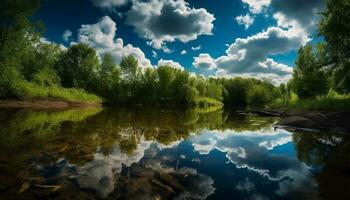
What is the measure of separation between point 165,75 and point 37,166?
6938 centimetres

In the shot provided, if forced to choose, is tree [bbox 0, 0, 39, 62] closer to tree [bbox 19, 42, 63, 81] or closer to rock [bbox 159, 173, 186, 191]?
tree [bbox 19, 42, 63, 81]

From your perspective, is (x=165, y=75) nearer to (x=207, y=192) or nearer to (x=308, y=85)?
(x=308, y=85)

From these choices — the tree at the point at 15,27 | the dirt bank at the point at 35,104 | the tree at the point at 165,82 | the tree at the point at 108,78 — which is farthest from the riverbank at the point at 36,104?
the tree at the point at 165,82

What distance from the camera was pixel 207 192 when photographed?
4.64 m

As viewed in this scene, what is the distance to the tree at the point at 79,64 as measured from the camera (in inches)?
2375

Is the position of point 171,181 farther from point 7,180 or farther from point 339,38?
point 339,38

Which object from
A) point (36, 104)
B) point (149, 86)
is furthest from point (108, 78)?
point (36, 104)

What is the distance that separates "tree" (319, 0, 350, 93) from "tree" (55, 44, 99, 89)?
5627 centimetres

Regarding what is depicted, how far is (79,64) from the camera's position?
6156 centimetres


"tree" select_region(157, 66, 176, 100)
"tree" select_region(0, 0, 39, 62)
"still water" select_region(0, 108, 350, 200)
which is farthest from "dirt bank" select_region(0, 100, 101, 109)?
"tree" select_region(157, 66, 176, 100)

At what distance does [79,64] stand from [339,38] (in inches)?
2402

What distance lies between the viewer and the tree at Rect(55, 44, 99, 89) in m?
60.3

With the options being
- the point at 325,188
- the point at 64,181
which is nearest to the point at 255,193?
the point at 325,188

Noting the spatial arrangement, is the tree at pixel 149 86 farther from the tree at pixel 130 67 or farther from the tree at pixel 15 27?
the tree at pixel 15 27
